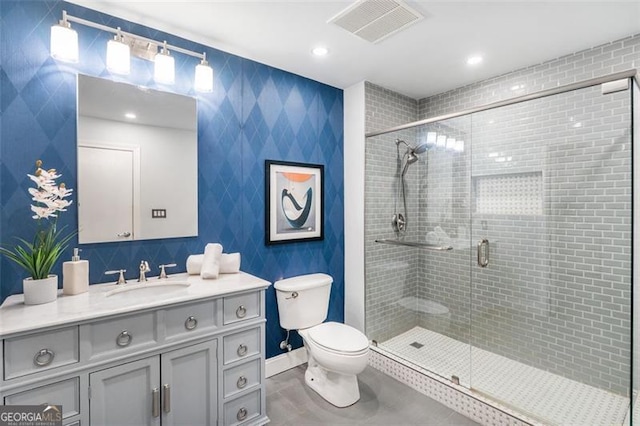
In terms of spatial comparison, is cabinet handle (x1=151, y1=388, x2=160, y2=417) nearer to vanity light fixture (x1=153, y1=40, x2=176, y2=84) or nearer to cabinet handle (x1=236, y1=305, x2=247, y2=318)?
cabinet handle (x1=236, y1=305, x2=247, y2=318)

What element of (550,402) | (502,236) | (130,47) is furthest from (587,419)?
(130,47)

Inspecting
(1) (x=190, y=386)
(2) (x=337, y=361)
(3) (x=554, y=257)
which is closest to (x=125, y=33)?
(1) (x=190, y=386)

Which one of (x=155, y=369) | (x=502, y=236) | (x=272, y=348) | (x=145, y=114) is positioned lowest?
(x=272, y=348)

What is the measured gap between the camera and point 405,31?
2.07m

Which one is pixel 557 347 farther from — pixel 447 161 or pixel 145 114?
pixel 145 114

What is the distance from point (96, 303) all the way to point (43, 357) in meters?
0.28

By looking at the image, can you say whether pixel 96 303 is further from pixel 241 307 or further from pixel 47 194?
pixel 241 307

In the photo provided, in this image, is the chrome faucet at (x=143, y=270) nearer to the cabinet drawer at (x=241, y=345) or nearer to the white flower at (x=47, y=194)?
the white flower at (x=47, y=194)

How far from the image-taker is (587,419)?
1.91 m

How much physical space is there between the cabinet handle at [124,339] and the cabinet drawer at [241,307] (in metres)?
0.47

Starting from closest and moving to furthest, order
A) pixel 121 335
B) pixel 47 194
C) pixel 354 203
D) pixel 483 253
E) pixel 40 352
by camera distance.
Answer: pixel 40 352
pixel 121 335
pixel 47 194
pixel 483 253
pixel 354 203

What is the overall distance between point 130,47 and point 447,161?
2464 millimetres

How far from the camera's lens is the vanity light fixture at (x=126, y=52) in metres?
1.63

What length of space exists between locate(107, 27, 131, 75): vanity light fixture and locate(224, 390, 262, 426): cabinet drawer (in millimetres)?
1998
